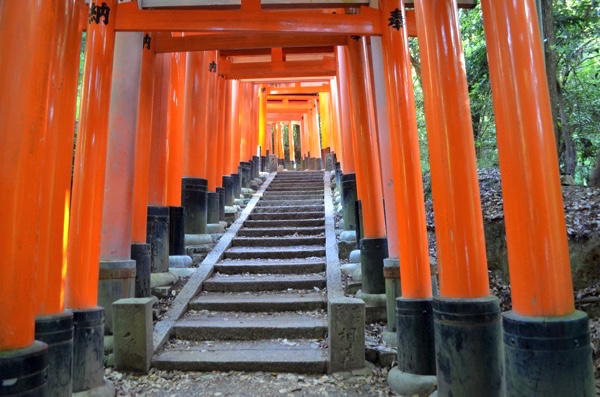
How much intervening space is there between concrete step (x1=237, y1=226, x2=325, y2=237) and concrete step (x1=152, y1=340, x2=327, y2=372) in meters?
3.54

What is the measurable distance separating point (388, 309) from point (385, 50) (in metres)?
2.53

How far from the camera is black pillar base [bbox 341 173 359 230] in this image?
7.40 m

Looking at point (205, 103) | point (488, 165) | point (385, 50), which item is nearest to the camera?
point (385, 50)

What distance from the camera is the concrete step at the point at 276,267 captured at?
6188 millimetres

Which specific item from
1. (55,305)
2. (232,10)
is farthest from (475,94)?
(55,305)

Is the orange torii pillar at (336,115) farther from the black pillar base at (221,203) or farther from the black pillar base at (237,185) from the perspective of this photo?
the black pillar base at (221,203)

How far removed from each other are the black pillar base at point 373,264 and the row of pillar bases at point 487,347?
0.56 meters

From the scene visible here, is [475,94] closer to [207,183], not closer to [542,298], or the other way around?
[207,183]

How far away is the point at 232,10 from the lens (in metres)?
4.58

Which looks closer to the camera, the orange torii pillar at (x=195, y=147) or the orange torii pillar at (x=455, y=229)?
the orange torii pillar at (x=455, y=229)

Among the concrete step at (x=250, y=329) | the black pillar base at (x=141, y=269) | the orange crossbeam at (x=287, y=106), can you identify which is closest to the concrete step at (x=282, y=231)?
the black pillar base at (x=141, y=269)

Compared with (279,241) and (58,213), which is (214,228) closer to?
(279,241)

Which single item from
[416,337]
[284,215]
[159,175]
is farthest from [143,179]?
[284,215]

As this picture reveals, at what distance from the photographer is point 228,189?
997cm
